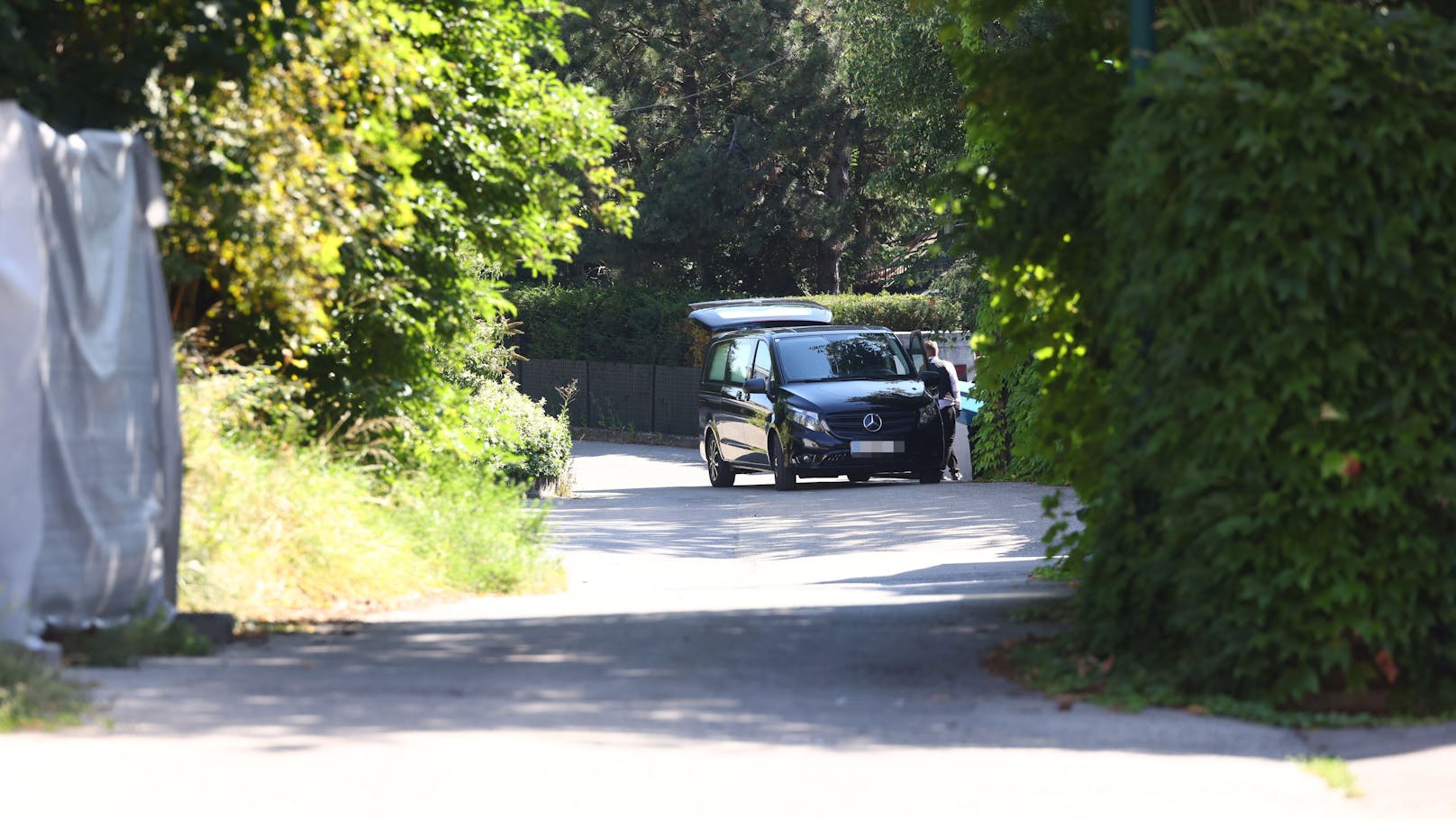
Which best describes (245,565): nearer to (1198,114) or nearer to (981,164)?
(981,164)

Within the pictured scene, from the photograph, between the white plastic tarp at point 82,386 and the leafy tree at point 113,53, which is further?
the leafy tree at point 113,53

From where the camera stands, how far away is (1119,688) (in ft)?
22.8

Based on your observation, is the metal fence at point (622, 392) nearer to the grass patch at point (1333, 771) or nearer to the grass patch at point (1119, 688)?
the grass patch at point (1119, 688)

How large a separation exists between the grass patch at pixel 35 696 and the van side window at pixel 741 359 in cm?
1612

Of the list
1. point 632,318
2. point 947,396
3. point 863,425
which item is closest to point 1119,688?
point 863,425

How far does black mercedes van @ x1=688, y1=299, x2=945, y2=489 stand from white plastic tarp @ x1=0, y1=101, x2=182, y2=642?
13219 mm

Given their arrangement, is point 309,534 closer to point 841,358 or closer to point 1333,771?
point 1333,771

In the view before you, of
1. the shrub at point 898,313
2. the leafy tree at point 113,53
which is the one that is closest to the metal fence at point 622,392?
the shrub at point 898,313

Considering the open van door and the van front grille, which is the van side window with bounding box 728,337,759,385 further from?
the open van door

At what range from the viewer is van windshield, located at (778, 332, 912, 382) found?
70.1 feet

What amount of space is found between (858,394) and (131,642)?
14.2 m

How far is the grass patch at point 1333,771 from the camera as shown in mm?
5602

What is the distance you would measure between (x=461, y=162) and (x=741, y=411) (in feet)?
35.8

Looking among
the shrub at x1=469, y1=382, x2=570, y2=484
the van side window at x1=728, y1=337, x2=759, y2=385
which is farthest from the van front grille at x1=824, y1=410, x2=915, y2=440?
the shrub at x1=469, y1=382, x2=570, y2=484
